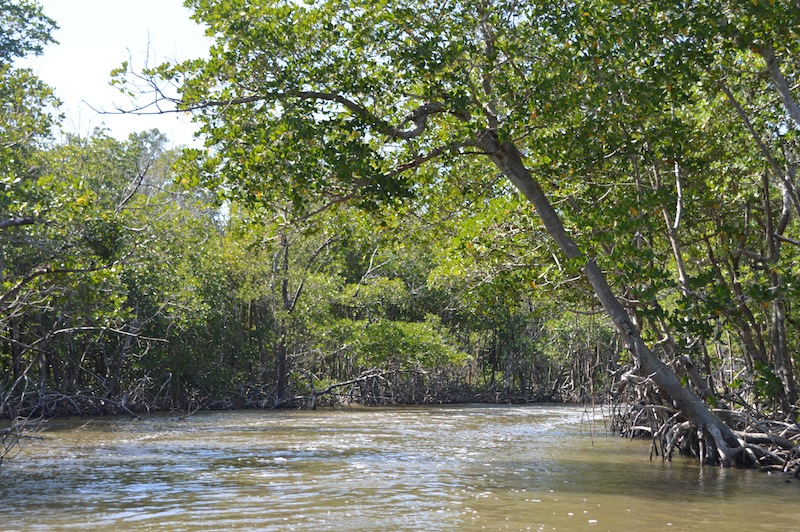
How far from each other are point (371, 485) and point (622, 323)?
11.4 feet

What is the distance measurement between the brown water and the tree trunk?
0.55 meters

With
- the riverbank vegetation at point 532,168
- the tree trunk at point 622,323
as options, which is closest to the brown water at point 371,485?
the tree trunk at point 622,323

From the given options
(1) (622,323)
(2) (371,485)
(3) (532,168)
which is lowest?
(2) (371,485)

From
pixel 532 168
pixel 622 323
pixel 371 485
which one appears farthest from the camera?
pixel 532 168

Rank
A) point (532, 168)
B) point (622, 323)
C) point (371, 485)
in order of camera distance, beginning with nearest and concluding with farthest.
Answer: point (371, 485) < point (622, 323) < point (532, 168)

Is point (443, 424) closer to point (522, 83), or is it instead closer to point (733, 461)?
point (733, 461)

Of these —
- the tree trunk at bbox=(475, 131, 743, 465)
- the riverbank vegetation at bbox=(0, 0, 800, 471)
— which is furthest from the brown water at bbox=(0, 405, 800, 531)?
the riverbank vegetation at bbox=(0, 0, 800, 471)

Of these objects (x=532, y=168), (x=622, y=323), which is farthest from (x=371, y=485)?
(x=532, y=168)

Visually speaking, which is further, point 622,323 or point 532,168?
point 532,168

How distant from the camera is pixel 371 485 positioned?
27.6 ft

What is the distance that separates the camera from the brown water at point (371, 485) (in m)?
6.60

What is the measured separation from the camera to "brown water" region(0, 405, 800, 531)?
6.60 m

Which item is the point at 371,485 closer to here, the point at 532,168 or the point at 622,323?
the point at 622,323

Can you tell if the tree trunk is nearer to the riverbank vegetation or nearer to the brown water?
the riverbank vegetation
